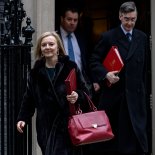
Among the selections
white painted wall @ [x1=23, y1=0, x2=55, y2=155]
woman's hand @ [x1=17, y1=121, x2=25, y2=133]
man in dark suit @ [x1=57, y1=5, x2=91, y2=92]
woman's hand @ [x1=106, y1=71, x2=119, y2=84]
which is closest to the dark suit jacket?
man in dark suit @ [x1=57, y1=5, x2=91, y2=92]

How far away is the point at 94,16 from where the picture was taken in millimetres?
10789

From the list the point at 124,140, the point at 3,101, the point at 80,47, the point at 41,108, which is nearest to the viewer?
the point at 41,108

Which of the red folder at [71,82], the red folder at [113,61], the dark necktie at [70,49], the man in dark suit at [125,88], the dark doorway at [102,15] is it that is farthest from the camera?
the dark doorway at [102,15]

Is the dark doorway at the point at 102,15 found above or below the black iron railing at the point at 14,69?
above

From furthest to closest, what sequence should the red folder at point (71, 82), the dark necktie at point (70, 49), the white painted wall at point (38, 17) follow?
1. the white painted wall at point (38, 17)
2. the dark necktie at point (70, 49)
3. the red folder at point (71, 82)

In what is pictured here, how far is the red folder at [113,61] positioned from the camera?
7355 mm

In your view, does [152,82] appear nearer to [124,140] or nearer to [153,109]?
[153,109]

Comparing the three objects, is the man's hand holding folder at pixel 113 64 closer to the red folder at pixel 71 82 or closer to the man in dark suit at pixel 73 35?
the man in dark suit at pixel 73 35

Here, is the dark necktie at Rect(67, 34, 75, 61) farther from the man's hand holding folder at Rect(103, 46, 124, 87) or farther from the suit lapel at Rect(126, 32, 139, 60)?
the suit lapel at Rect(126, 32, 139, 60)

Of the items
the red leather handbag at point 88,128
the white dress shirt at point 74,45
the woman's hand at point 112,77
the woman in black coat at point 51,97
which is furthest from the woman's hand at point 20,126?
the white dress shirt at point 74,45

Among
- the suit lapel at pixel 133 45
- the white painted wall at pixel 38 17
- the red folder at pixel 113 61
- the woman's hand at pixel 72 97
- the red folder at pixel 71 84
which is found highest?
the white painted wall at pixel 38 17

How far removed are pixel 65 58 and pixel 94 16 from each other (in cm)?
439

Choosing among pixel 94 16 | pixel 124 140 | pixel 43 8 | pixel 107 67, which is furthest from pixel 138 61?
pixel 94 16

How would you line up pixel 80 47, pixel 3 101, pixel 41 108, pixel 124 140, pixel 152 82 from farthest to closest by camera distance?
pixel 152 82 < pixel 80 47 < pixel 124 140 < pixel 3 101 < pixel 41 108
